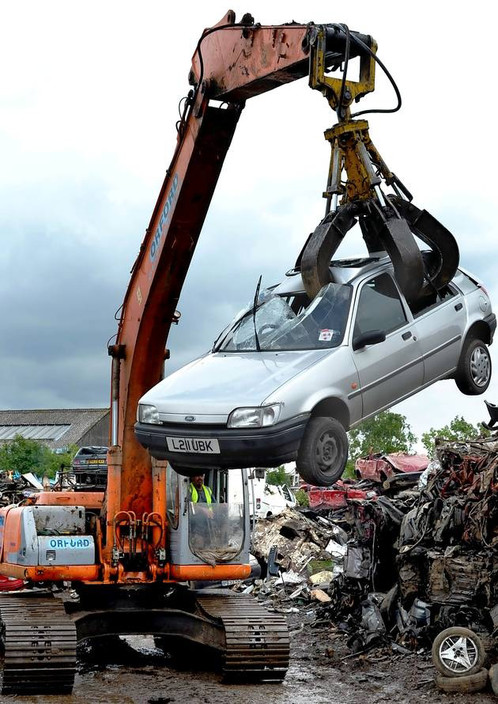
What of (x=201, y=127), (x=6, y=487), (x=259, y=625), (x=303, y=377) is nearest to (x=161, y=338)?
(x=201, y=127)

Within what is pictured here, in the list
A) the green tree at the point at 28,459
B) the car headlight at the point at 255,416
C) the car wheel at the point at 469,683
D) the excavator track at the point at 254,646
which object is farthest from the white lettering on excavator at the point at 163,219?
the green tree at the point at 28,459

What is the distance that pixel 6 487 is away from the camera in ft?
96.6

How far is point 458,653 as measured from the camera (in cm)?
1316

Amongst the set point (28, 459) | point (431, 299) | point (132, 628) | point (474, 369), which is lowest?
point (132, 628)

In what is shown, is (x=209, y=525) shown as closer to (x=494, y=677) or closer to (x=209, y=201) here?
(x=494, y=677)

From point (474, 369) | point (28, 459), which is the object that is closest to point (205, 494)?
point (474, 369)

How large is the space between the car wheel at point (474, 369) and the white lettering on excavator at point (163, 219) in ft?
13.4

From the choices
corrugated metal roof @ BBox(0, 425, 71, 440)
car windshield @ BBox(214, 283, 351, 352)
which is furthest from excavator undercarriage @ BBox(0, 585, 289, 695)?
corrugated metal roof @ BBox(0, 425, 71, 440)

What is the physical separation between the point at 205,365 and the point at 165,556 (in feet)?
17.9

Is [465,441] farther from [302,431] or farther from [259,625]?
[302,431]

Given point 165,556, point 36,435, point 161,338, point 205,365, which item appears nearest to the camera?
point 205,365

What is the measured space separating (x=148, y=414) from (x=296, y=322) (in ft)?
4.18

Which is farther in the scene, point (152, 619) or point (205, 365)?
point (152, 619)

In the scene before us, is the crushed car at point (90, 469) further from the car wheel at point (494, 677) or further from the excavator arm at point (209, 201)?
the car wheel at point (494, 677)
